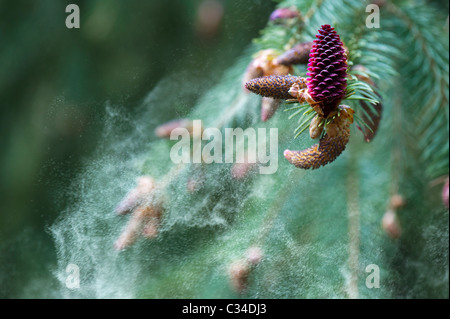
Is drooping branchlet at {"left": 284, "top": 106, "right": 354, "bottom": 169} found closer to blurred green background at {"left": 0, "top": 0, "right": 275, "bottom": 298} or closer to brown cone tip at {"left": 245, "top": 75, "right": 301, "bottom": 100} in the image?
brown cone tip at {"left": 245, "top": 75, "right": 301, "bottom": 100}

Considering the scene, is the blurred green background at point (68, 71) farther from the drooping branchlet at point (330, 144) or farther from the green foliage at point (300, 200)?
the drooping branchlet at point (330, 144)

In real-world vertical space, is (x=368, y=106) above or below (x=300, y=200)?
above

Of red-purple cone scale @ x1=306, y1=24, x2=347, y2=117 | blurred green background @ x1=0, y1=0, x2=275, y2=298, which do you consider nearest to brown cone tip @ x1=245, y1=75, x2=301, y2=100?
red-purple cone scale @ x1=306, y1=24, x2=347, y2=117

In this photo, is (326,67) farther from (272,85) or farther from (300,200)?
(300,200)

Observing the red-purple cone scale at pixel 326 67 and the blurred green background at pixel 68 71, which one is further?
the blurred green background at pixel 68 71

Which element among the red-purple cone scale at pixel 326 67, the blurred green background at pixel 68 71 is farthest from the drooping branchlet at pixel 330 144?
the blurred green background at pixel 68 71

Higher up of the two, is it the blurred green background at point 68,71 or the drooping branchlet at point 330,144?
the drooping branchlet at point 330,144

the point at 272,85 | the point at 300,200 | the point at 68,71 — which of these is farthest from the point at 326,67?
the point at 68,71
